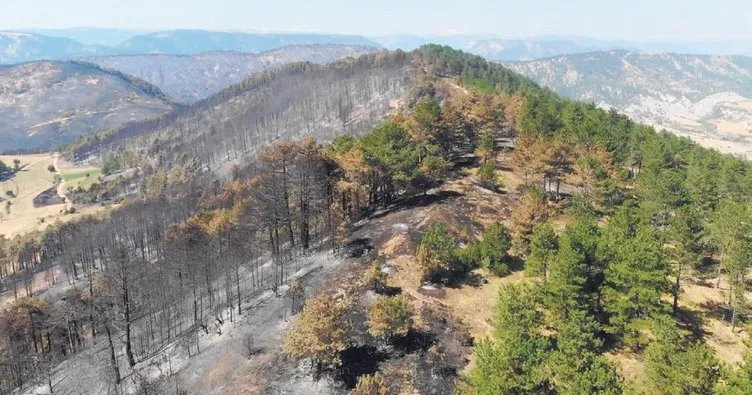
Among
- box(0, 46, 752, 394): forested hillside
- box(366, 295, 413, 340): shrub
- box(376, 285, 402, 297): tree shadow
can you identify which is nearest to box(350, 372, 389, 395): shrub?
box(0, 46, 752, 394): forested hillside

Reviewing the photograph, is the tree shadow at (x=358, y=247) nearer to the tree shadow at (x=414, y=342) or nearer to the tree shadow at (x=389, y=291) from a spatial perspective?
the tree shadow at (x=389, y=291)

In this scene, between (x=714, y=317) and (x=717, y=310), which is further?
(x=717, y=310)

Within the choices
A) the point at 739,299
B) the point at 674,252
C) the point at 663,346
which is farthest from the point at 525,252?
the point at 663,346

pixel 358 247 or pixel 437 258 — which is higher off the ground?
pixel 437 258

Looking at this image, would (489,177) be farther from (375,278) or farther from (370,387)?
(370,387)

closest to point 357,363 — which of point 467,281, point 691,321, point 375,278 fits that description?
point 375,278

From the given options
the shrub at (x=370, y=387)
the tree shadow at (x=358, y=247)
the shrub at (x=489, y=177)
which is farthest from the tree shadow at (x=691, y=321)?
the tree shadow at (x=358, y=247)
